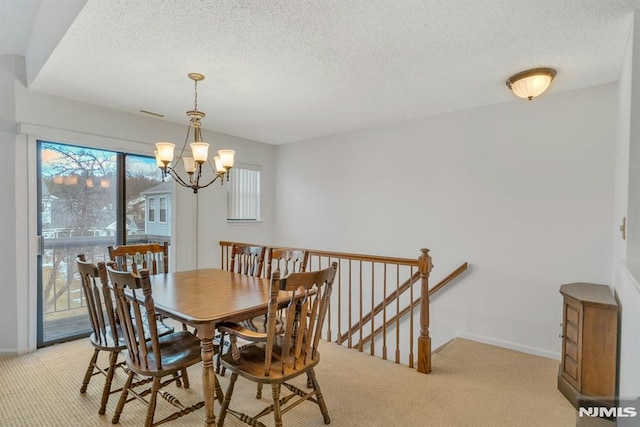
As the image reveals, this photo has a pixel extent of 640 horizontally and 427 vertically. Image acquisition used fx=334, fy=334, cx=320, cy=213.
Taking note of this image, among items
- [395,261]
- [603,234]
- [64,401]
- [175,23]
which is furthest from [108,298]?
[603,234]

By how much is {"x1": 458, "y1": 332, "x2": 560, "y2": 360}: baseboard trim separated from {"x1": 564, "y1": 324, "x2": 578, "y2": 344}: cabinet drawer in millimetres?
847

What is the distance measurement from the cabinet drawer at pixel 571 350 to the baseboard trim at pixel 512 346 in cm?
78

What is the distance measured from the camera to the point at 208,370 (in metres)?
1.86

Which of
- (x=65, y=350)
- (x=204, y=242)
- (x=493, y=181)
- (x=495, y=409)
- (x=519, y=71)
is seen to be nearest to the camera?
(x=495, y=409)

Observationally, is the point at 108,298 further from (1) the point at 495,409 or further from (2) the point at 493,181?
(2) the point at 493,181

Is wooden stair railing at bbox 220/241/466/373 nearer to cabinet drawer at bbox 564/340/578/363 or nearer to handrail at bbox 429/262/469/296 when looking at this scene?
handrail at bbox 429/262/469/296

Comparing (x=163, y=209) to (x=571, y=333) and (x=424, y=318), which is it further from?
(x=571, y=333)

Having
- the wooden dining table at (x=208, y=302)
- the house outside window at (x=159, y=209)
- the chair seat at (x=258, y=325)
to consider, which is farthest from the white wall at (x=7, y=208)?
the chair seat at (x=258, y=325)

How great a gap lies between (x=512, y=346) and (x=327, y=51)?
10.7ft

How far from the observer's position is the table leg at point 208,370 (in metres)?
1.80

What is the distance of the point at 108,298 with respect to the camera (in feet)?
6.76

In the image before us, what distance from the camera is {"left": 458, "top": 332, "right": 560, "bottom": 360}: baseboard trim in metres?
3.16

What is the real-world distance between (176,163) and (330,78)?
99.1 inches

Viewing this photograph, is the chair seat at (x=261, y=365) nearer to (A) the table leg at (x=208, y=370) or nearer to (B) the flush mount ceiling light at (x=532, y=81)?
(A) the table leg at (x=208, y=370)
